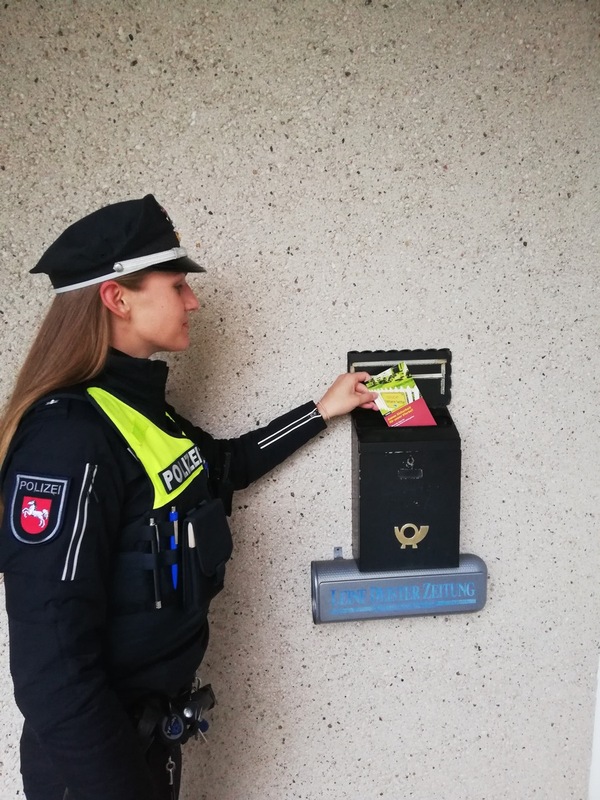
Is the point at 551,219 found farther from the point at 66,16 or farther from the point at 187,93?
the point at 66,16

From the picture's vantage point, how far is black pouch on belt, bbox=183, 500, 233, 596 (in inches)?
37.5

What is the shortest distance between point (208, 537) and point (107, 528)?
0.60 feet

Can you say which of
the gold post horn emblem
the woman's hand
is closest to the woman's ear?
the woman's hand

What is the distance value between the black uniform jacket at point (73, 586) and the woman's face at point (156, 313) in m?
0.06

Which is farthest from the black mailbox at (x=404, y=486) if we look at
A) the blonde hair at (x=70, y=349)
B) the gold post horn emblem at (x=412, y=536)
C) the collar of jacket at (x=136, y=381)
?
the blonde hair at (x=70, y=349)

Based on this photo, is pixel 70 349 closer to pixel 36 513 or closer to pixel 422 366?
pixel 36 513

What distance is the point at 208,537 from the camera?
97 centimetres

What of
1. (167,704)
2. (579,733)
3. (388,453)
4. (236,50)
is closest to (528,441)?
(388,453)

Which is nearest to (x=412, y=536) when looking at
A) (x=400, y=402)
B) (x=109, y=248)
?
(x=400, y=402)

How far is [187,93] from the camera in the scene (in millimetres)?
1150

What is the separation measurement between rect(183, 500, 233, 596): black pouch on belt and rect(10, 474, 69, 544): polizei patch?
22 centimetres

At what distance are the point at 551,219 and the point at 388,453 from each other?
0.67m

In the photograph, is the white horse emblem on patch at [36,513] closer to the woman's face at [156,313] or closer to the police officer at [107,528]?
the police officer at [107,528]

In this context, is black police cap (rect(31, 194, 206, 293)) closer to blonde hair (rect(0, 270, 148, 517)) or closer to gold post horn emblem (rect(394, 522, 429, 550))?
blonde hair (rect(0, 270, 148, 517))
